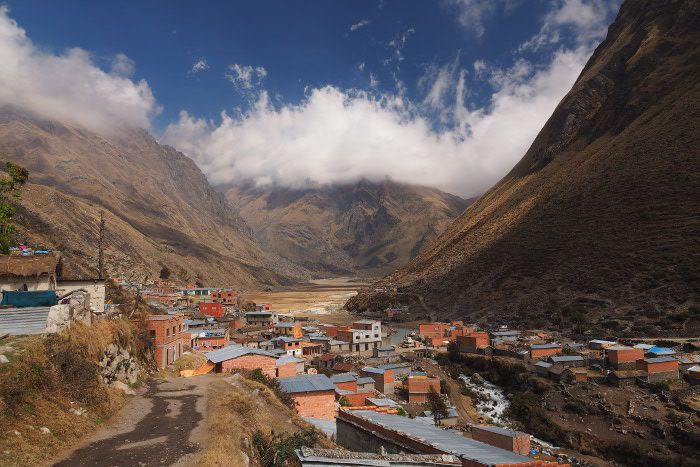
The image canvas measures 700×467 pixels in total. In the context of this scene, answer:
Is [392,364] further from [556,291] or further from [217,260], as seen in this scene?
[217,260]

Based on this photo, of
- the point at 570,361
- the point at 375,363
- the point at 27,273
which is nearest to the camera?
the point at 27,273

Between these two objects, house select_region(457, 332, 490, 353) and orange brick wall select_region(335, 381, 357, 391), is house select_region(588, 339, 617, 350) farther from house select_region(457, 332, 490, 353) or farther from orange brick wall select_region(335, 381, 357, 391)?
orange brick wall select_region(335, 381, 357, 391)

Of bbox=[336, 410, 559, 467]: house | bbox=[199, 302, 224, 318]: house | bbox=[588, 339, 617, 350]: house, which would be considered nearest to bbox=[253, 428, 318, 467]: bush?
bbox=[336, 410, 559, 467]: house

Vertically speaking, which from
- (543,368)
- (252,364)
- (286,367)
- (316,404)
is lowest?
(543,368)

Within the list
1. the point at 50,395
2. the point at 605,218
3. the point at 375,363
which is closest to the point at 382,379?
the point at 375,363

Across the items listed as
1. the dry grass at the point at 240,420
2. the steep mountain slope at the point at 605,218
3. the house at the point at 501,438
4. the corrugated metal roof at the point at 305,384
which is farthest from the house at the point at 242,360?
the steep mountain slope at the point at 605,218

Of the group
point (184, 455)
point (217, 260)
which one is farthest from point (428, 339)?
point (217, 260)

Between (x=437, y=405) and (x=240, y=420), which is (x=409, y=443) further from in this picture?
(x=437, y=405)
